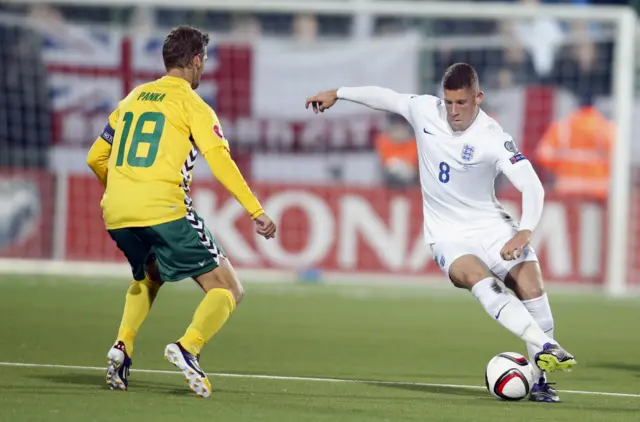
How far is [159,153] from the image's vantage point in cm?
748

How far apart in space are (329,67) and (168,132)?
11141 millimetres

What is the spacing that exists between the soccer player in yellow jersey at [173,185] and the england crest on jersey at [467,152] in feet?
4.27

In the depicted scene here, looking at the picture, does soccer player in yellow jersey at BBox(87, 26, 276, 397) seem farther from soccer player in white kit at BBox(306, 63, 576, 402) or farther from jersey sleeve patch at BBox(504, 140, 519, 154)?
jersey sleeve patch at BBox(504, 140, 519, 154)

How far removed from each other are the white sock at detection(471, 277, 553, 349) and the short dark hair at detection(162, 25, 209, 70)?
79.6 inches

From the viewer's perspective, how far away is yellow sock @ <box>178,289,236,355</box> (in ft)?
23.9

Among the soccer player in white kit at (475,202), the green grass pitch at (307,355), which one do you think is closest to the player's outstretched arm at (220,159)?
the soccer player in white kit at (475,202)

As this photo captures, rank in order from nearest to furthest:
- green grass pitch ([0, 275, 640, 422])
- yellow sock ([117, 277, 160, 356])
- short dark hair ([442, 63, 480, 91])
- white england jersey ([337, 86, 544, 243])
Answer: green grass pitch ([0, 275, 640, 422]) → yellow sock ([117, 277, 160, 356]) → short dark hair ([442, 63, 480, 91]) → white england jersey ([337, 86, 544, 243])

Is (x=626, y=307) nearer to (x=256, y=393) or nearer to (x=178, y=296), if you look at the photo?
(x=178, y=296)

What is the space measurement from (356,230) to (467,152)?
30.2ft

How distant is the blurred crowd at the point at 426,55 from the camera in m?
18.0

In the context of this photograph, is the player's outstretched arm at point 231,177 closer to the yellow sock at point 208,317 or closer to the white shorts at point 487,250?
the yellow sock at point 208,317

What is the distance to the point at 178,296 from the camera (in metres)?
14.9

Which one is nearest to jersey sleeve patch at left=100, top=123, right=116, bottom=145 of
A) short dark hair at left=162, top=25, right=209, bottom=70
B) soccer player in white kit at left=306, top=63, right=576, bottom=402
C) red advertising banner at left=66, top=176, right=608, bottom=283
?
short dark hair at left=162, top=25, right=209, bottom=70

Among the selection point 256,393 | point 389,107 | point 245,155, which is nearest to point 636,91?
point 245,155
